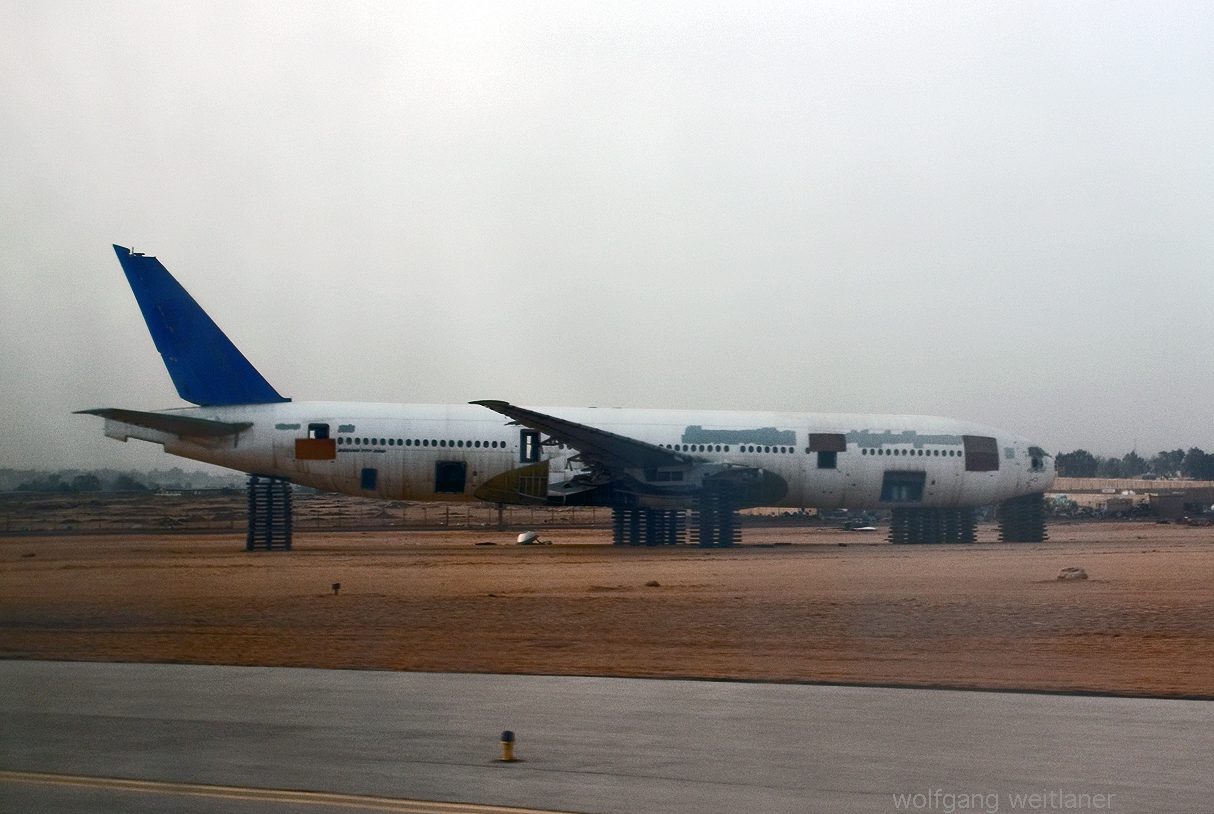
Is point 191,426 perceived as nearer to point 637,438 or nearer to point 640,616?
point 637,438

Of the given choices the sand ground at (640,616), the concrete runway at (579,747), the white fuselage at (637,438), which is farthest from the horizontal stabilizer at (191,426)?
the concrete runway at (579,747)

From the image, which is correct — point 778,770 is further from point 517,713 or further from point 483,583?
point 483,583

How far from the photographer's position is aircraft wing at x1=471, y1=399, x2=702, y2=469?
3591cm

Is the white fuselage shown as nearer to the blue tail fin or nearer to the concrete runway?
the blue tail fin

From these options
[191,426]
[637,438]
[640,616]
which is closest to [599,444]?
[637,438]

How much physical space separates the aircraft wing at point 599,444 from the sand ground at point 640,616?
5.90m

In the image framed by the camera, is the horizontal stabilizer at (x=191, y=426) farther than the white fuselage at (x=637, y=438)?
No

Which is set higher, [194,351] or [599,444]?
[194,351]

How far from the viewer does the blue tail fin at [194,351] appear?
34406 mm

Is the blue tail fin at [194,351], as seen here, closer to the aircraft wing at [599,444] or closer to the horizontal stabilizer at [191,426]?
the horizontal stabilizer at [191,426]

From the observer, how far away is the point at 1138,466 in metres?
66.4

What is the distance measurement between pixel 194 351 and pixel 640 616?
21.4 metres

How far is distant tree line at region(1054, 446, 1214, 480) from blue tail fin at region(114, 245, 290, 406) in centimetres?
2765

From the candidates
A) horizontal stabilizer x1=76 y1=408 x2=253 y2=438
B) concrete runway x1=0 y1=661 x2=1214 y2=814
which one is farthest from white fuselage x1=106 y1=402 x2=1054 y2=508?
concrete runway x1=0 y1=661 x2=1214 y2=814
